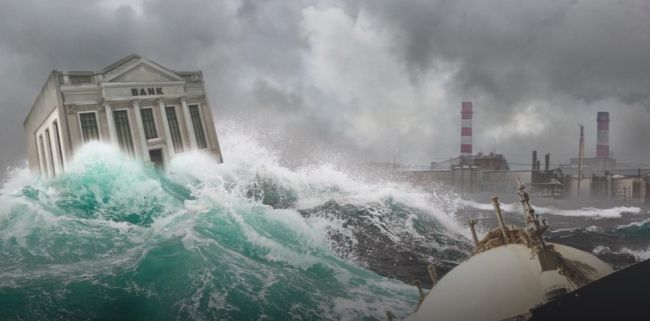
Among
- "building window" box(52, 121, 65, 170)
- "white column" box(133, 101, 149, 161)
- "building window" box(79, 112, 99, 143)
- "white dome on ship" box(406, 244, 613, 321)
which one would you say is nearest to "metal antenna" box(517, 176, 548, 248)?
"white dome on ship" box(406, 244, 613, 321)

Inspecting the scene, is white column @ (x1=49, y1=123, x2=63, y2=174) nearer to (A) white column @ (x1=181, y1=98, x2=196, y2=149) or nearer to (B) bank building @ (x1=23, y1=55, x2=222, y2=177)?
(B) bank building @ (x1=23, y1=55, x2=222, y2=177)

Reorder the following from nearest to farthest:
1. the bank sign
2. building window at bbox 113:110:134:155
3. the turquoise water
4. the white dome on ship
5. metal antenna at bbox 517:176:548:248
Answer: the white dome on ship → metal antenna at bbox 517:176:548:248 → the turquoise water → building window at bbox 113:110:134:155 → the bank sign

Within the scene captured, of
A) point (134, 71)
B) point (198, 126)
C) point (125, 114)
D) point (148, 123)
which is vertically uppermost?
point (134, 71)

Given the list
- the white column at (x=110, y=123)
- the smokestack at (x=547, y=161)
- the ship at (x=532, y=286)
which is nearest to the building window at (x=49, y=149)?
the white column at (x=110, y=123)

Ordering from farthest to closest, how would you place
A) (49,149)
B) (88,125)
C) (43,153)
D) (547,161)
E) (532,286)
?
1. (547,161)
2. (43,153)
3. (49,149)
4. (88,125)
5. (532,286)

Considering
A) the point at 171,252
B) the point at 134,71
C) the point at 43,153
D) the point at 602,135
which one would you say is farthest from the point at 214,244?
the point at 602,135

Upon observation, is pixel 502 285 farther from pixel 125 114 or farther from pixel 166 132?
pixel 125 114
